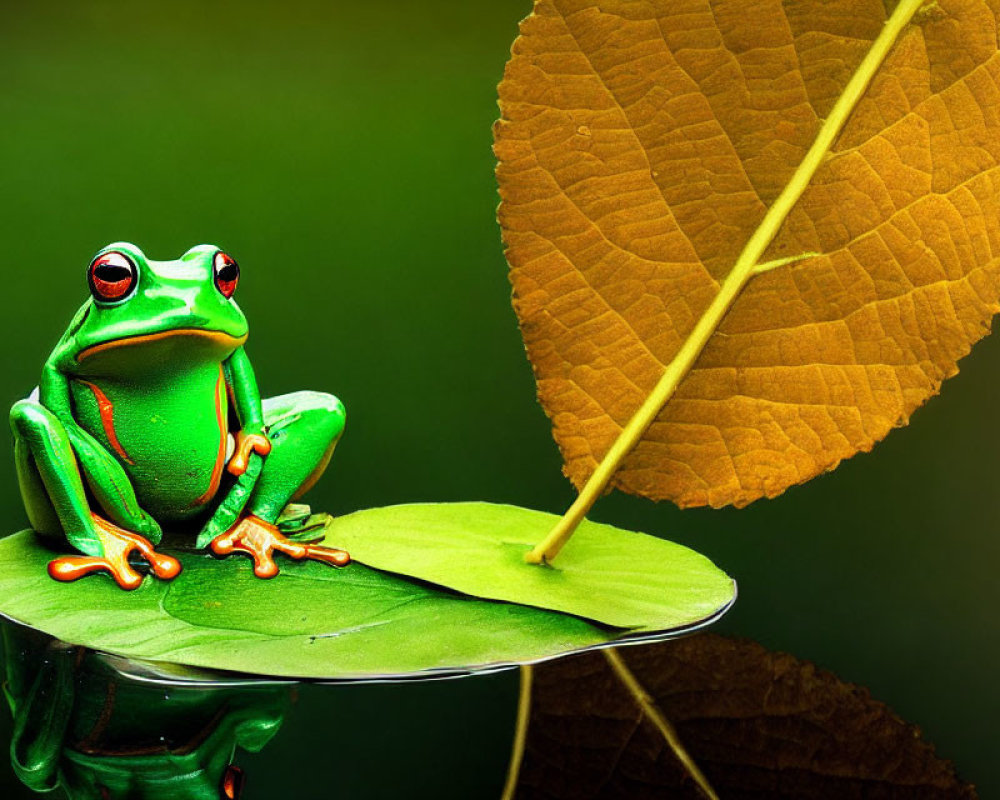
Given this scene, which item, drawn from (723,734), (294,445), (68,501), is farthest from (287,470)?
(723,734)

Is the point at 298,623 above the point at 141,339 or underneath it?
underneath

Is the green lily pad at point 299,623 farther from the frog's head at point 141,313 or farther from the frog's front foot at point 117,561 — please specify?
the frog's head at point 141,313

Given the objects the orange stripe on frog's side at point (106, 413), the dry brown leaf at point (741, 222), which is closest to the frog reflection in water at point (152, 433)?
the orange stripe on frog's side at point (106, 413)

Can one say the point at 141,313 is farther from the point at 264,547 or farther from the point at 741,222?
the point at 741,222

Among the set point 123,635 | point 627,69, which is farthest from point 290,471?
point 627,69

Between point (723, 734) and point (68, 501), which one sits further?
point (68, 501)

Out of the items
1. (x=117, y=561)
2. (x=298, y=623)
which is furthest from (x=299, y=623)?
(x=117, y=561)
